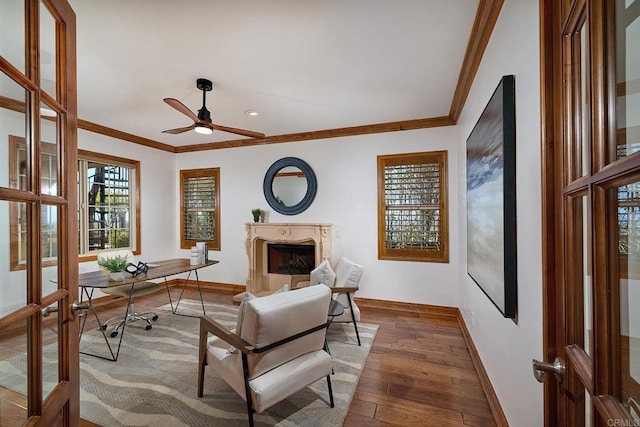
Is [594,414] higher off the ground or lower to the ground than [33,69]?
lower

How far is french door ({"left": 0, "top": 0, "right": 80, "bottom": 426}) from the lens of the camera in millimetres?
788

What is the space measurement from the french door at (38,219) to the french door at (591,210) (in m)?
1.42

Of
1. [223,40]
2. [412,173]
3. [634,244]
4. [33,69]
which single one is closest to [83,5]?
[223,40]

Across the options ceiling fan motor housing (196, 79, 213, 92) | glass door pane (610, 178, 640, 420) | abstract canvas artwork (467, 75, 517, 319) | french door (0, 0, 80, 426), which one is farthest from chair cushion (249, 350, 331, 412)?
ceiling fan motor housing (196, 79, 213, 92)

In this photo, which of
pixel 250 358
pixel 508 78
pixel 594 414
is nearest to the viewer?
pixel 594 414

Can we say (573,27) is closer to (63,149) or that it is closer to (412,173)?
(63,149)

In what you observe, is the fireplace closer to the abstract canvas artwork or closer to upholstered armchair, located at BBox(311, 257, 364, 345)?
upholstered armchair, located at BBox(311, 257, 364, 345)

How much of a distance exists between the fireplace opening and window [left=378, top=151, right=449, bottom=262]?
1.14m

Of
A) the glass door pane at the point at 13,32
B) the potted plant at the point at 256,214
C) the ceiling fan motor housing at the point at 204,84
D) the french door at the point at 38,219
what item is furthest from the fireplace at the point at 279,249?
the glass door pane at the point at 13,32

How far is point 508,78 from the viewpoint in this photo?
143 cm

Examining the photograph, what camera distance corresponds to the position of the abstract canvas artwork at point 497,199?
1.41 m

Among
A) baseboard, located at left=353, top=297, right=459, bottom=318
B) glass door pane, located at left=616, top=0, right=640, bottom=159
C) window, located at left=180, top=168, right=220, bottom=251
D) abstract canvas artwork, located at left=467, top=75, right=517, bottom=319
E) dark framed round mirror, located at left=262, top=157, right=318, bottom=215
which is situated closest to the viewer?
glass door pane, located at left=616, top=0, right=640, bottom=159

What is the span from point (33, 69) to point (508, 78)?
1.97 m

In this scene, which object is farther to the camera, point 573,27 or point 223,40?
point 223,40
